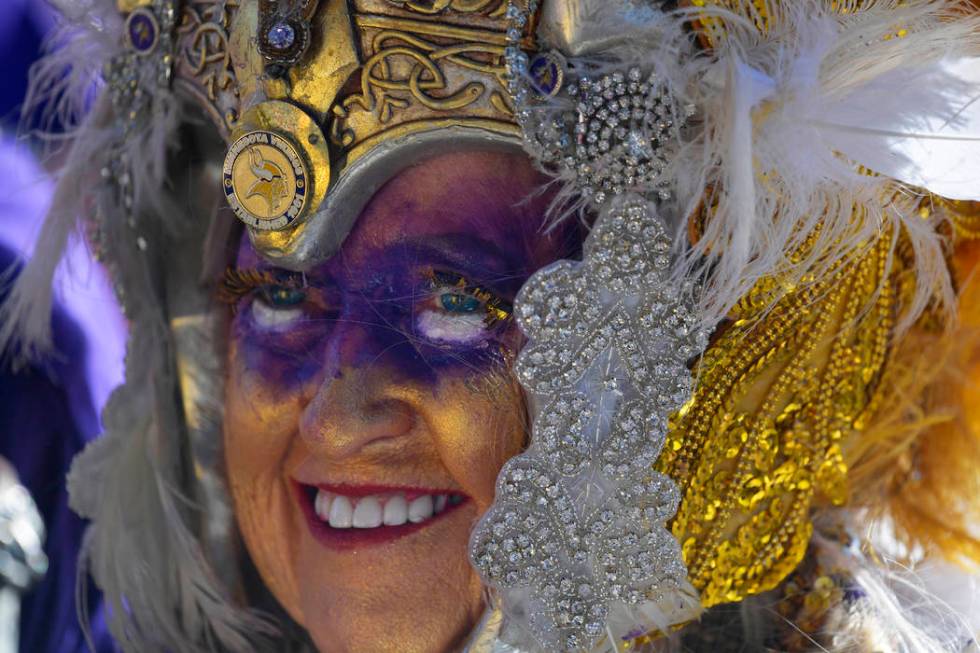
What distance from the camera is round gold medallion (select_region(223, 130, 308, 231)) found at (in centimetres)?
126

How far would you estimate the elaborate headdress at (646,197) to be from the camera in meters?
1.17

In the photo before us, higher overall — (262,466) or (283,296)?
(283,296)

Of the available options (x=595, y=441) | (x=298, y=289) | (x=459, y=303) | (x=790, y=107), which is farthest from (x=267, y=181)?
(x=790, y=107)

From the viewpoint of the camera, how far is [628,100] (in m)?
1.18

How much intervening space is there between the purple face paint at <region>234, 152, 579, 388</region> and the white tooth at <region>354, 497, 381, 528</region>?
0.17 metres

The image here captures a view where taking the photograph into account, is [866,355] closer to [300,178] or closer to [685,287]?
[685,287]

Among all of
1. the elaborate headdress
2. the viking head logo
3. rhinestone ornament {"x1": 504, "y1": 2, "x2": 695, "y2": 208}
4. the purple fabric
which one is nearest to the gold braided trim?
the elaborate headdress

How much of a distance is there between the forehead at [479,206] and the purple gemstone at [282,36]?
0.20 meters

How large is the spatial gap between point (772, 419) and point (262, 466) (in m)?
0.67

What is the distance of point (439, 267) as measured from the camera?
49.8 inches

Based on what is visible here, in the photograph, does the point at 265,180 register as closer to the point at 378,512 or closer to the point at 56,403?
the point at 378,512

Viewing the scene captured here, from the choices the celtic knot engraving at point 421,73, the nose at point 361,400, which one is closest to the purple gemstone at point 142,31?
the celtic knot engraving at point 421,73

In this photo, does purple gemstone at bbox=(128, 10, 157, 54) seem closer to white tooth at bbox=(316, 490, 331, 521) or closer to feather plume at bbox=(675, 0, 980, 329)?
white tooth at bbox=(316, 490, 331, 521)

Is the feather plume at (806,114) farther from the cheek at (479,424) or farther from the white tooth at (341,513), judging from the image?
the white tooth at (341,513)
